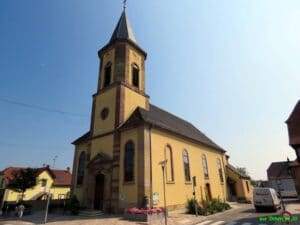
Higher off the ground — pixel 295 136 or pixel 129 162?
pixel 295 136

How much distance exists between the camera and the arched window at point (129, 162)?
19.8m

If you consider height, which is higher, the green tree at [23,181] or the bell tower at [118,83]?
the bell tower at [118,83]

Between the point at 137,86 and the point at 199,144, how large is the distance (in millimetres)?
10986

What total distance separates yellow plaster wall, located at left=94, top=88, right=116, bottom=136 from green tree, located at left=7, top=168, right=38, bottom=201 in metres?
20.8

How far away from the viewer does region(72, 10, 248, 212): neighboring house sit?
64.3ft

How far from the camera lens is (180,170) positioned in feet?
77.8

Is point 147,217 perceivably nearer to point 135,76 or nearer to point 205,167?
point 135,76

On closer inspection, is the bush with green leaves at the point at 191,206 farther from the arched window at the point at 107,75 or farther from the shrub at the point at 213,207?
the arched window at the point at 107,75

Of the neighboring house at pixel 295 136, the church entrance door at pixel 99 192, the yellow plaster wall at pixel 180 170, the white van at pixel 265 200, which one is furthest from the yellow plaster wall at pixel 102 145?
the neighboring house at pixel 295 136

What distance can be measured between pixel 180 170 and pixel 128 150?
6394 mm

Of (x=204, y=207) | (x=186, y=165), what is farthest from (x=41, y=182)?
(x=204, y=207)

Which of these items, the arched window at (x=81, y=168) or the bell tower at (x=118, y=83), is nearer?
the bell tower at (x=118, y=83)

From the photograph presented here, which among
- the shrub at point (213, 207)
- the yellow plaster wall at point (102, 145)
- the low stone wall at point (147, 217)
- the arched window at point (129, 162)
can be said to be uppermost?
the yellow plaster wall at point (102, 145)

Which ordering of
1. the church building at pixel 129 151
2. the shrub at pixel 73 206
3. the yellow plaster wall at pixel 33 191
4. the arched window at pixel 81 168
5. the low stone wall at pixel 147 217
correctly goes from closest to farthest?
1. the low stone wall at pixel 147 217
2. the church building at pixel 129 151
3. the shrub at pixel 73 206
4. the arched window at pixel 81 168
5. the yellow plaster wall at pixel 33 191
